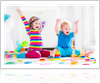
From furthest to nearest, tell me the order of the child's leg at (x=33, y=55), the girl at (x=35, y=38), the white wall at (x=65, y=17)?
the white wall at (x=65, y=17) → the girl at (x=35, y=38) → the child's leg at (x=33, y=55)

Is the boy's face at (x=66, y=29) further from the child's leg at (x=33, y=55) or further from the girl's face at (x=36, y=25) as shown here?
the child's leg at (x=33, y=55)

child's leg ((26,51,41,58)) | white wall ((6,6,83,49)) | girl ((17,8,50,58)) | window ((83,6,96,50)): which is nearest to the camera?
child's leg ((26,51,41,58))

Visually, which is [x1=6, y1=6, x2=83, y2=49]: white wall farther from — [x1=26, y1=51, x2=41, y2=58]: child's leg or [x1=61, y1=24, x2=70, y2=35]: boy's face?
[x1=26, y1=51, x2=41, y2=58]: child's leg

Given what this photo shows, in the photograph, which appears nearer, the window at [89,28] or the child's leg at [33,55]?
the child's leg at [33,55]

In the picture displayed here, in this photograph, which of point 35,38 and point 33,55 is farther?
point 35,38

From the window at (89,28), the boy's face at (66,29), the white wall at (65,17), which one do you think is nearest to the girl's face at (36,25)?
the boy's face at (66,29)

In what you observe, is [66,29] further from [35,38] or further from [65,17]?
[65,17]

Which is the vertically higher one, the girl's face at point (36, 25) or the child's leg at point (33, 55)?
the girl's face at point (36, 25)

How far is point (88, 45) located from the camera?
286 cm

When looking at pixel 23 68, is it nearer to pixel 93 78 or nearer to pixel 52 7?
pixel 93 78

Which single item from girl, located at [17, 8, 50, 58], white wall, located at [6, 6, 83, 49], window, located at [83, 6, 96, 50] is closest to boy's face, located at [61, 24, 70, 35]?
girl, located at [17, 8, 50, 58]

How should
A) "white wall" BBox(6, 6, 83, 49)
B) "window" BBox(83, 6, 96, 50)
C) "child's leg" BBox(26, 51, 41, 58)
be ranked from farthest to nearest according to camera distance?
"window" BBox(83, 6, 96, 50) → "white wall" BBox(6, 6, 83, 49) → "child's leg" BBox(26, 51, 41, 58)

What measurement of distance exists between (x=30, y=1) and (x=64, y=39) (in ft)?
2.83

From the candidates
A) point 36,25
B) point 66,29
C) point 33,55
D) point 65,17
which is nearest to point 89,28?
point 65,17
